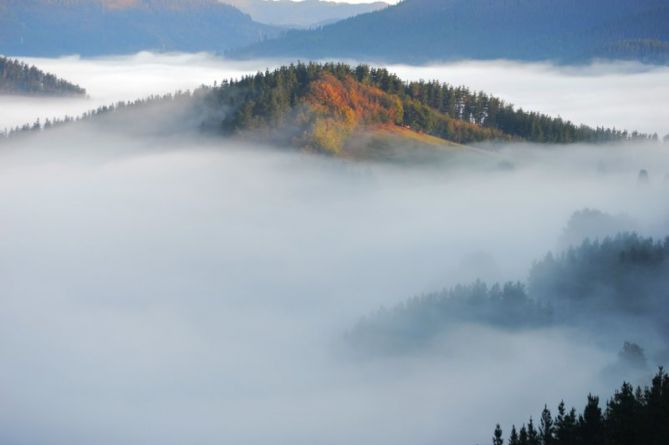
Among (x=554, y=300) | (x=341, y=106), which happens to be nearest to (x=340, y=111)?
(x=341, y=106)

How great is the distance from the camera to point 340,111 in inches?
6280

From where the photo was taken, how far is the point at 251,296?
15450cm

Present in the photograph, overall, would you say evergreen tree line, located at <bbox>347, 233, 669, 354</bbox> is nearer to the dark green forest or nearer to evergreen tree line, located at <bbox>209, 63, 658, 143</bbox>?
the dark green forest

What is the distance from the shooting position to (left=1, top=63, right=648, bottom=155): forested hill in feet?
518

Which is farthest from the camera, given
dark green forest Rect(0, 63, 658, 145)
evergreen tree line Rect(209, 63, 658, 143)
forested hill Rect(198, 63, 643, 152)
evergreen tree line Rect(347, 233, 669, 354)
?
evergreen tree line Rect(209, 63, 658, 143)

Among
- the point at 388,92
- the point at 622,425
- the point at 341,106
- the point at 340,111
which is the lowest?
the point at 622,425

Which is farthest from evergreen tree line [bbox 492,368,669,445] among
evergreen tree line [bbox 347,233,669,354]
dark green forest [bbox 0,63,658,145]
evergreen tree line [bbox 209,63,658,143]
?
evergreen tree line [bbox 209,63,658,143]

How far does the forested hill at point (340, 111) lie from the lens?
15800cm

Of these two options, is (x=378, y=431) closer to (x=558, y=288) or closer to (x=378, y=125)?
(x=558, y=288)

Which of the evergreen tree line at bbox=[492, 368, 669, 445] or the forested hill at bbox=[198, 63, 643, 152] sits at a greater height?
the forested hill at bbox=[198, 63, 643, 152]

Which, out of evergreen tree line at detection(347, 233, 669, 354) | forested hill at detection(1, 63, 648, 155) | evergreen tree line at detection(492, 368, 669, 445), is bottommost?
evergreen tree line at detection(347, 233, 669, 354)

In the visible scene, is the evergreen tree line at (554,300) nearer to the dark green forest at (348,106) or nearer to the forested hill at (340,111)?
the forested hill at (340,111)

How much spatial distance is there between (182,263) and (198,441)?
77.7m

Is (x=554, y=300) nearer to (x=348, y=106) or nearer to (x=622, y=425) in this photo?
(x=348, y=106)
